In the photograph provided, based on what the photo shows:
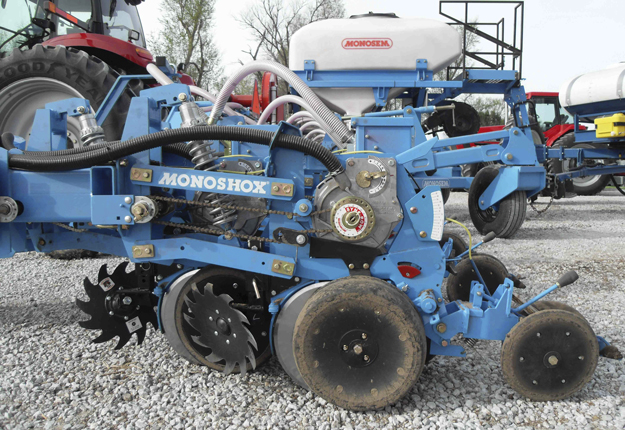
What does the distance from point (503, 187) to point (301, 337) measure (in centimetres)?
426

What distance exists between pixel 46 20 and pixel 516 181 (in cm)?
554

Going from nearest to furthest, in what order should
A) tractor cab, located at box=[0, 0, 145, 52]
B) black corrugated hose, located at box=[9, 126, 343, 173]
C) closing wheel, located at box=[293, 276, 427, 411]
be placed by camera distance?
closing wheel, located at box=[293, 276, 427, 411] < black corrugated hose, located at box=[9, 126, 343, 173] < tractor cab, located at box=[0, 0, 145, 52]

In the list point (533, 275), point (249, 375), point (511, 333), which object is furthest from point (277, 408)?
point (533, 275)

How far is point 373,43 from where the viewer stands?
15.8 ft

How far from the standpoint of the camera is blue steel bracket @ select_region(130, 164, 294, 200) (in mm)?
2166

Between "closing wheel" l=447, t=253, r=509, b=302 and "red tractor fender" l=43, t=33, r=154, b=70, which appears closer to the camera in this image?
"closing wheel" l=447, t=253, r=509, b=302

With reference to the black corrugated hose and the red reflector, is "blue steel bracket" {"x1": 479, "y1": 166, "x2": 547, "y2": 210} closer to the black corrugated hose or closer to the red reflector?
the red reflector

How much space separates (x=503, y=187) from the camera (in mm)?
5500

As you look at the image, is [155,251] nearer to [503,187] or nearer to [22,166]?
[22,166]

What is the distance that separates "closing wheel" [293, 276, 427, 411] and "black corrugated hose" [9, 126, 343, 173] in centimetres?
61

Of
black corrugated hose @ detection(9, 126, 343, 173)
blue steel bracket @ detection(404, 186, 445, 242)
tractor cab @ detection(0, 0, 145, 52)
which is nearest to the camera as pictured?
black corrugated hose @ detection(9, 126, 343, 173)

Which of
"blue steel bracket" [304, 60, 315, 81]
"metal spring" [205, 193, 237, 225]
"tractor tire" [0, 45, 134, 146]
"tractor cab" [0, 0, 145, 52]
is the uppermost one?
"tractor cab" [0, 0, 145, 52]

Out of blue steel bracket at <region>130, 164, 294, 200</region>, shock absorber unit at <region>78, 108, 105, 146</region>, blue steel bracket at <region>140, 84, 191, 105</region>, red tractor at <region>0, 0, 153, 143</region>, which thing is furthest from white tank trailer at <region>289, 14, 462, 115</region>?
blue steel bracket at <region>130, 164, 294, 200</region>

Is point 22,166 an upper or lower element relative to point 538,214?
upper
